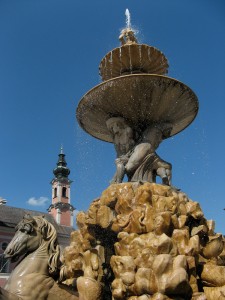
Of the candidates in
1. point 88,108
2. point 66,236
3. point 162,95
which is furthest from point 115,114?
point 66,236

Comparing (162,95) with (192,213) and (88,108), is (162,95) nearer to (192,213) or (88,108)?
(88,108)

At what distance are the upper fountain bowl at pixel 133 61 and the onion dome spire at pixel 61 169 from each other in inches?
2080

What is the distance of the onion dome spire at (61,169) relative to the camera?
5994 centimetres

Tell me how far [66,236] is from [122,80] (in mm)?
39003

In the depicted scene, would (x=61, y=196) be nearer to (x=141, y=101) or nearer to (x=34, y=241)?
(x=141, y=101)

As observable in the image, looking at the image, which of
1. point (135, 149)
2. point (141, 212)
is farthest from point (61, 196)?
point (141, 212)

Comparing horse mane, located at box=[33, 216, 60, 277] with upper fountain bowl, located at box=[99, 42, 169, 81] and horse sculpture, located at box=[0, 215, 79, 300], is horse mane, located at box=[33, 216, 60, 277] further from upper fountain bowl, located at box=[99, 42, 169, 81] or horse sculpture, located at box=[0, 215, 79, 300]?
upper fountain bowl, located at box=[99, 42, 169, 81]

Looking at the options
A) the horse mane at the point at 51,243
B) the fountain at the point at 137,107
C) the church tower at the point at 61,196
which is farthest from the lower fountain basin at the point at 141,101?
the church tower at the point at 61,196

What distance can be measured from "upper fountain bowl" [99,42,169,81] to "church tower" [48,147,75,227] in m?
47.1

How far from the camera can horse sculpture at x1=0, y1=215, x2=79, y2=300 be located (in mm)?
4059

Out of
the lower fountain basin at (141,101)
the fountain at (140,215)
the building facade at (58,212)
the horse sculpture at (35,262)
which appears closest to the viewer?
the horse sculpture at (35,262)

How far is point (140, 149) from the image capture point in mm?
6473

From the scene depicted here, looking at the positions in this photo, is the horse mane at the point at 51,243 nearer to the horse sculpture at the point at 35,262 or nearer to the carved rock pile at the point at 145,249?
the horse sculpture at the point at 35,262

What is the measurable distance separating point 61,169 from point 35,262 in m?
56.7
